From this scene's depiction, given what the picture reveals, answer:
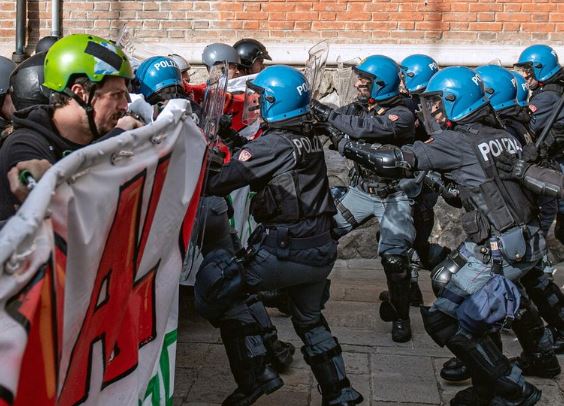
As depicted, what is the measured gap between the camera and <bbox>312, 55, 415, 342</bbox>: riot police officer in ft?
21.7

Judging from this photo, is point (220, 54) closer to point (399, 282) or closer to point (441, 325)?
point (399, 282)

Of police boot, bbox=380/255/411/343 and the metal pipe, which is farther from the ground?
the metal pipe

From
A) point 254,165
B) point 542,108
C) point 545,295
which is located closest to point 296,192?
point 254,165

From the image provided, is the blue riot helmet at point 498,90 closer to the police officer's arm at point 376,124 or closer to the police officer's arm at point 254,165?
the police officer's arm at point 376,124

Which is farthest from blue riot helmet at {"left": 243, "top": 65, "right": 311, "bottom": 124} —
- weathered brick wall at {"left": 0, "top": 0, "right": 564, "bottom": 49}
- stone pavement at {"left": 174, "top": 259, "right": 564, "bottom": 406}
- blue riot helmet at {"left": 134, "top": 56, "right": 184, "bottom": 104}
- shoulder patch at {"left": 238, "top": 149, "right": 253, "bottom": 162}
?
weathered brick wall at {"left": 0, "top": 0, "right": 564, "bottom": 49}

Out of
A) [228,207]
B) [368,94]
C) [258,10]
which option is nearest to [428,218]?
[368,94]

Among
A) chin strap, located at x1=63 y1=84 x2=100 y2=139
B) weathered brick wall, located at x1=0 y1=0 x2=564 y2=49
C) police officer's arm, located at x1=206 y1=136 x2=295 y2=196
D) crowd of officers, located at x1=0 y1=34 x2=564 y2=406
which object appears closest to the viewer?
chin strap, located at x1=63 y1=84 x2=100 y2=139

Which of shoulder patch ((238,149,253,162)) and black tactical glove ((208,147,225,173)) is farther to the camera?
shoulder patch ((238,149,253,162))

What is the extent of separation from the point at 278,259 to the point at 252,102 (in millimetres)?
1155

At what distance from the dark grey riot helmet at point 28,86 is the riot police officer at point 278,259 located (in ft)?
3.46

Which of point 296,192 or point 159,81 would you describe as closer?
point 296,192

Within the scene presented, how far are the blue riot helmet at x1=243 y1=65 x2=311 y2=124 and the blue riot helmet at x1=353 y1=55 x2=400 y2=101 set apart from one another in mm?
2065

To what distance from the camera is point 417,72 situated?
8164 millimetres

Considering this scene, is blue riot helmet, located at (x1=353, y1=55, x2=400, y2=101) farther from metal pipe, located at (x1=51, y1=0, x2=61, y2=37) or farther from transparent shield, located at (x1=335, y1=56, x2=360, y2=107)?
metal pipe, located at (x1=51, y1=0, x2=61, y2=37)
